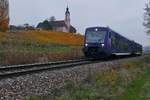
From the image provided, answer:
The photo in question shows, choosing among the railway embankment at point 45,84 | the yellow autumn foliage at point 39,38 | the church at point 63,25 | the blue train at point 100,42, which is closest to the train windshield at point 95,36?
the blue train at point 100,42

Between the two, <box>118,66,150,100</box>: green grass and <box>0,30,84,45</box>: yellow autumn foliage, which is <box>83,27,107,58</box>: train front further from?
<box>118,66,150,100</box>: green grass

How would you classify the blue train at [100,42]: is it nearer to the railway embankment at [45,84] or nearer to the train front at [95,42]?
the train front at [95,42]

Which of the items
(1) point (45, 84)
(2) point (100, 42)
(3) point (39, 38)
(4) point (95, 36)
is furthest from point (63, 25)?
(1) point (45, 84)

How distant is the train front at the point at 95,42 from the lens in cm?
3684

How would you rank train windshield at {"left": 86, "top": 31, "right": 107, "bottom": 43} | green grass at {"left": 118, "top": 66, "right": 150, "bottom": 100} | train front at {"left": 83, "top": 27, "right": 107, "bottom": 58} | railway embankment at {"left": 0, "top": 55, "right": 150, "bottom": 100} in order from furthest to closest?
train windshield at {"left": 86, "top": 31, "right": 107, "bottom": 43} < train front at {"left": 83, "top": 27, "right": 107, "bottom": 58} < green grass at {"left": 118, "top": 66, "right": 150, "bottom": 100} < railway embankment at {"left": 0, "top": 55, "right": 150, "bottom": 100}

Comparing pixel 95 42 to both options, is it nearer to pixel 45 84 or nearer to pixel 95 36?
pixel 95 36

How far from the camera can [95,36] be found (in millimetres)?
38031

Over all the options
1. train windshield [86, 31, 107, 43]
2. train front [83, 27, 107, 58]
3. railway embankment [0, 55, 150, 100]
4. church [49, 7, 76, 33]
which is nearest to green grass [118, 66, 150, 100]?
railway embankment [0, 55, 150, 100]

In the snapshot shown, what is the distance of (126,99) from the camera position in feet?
47.3

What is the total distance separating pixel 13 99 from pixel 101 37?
84.0ft

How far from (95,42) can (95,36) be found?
81cm

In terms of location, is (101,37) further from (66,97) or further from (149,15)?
(66,97)

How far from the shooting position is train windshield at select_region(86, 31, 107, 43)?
123 ft

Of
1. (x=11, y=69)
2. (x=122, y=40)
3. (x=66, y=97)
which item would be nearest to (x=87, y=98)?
(x=66, y=97)
